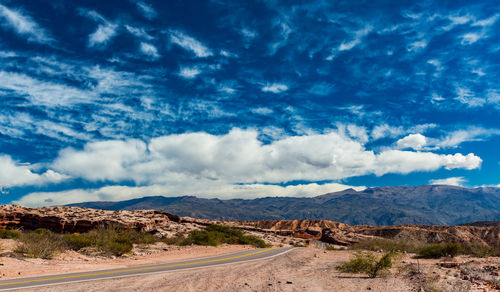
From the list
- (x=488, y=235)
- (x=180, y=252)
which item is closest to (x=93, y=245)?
(x=180, y=252)

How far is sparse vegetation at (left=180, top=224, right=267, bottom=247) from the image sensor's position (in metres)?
32.3

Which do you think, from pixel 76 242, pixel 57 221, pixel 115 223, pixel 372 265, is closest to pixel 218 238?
pixel 115 223

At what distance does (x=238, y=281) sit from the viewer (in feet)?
38.7

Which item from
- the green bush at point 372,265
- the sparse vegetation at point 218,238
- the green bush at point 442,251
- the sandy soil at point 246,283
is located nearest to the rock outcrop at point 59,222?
the sparse vegetation at point 218,238

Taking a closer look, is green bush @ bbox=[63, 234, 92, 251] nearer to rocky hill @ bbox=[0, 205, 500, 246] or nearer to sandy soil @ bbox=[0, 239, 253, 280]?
sandy soil @ bbox=[0, 239, 253, 280]

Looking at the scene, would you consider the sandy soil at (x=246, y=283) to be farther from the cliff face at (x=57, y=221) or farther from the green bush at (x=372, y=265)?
the cliff face at (x=57, y=221)

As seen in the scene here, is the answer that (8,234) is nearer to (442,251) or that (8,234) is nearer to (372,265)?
(372,265)

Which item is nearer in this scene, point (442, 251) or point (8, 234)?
point (442, 251)

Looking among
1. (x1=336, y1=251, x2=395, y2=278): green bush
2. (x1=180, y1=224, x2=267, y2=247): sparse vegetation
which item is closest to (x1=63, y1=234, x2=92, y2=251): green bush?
(x1=180, y1=224, x2=267, y2=247): sparse vegetation

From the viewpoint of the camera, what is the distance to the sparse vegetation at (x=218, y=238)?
3231 cm

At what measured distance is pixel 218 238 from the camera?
35.2 m

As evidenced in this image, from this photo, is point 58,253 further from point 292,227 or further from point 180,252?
point 292,227

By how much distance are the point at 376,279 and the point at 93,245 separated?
20175 mm

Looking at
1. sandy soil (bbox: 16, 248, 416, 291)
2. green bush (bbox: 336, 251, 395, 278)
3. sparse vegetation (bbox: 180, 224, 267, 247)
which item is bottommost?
sparse vegetation (bbox: 180, 224, 267, 247)
